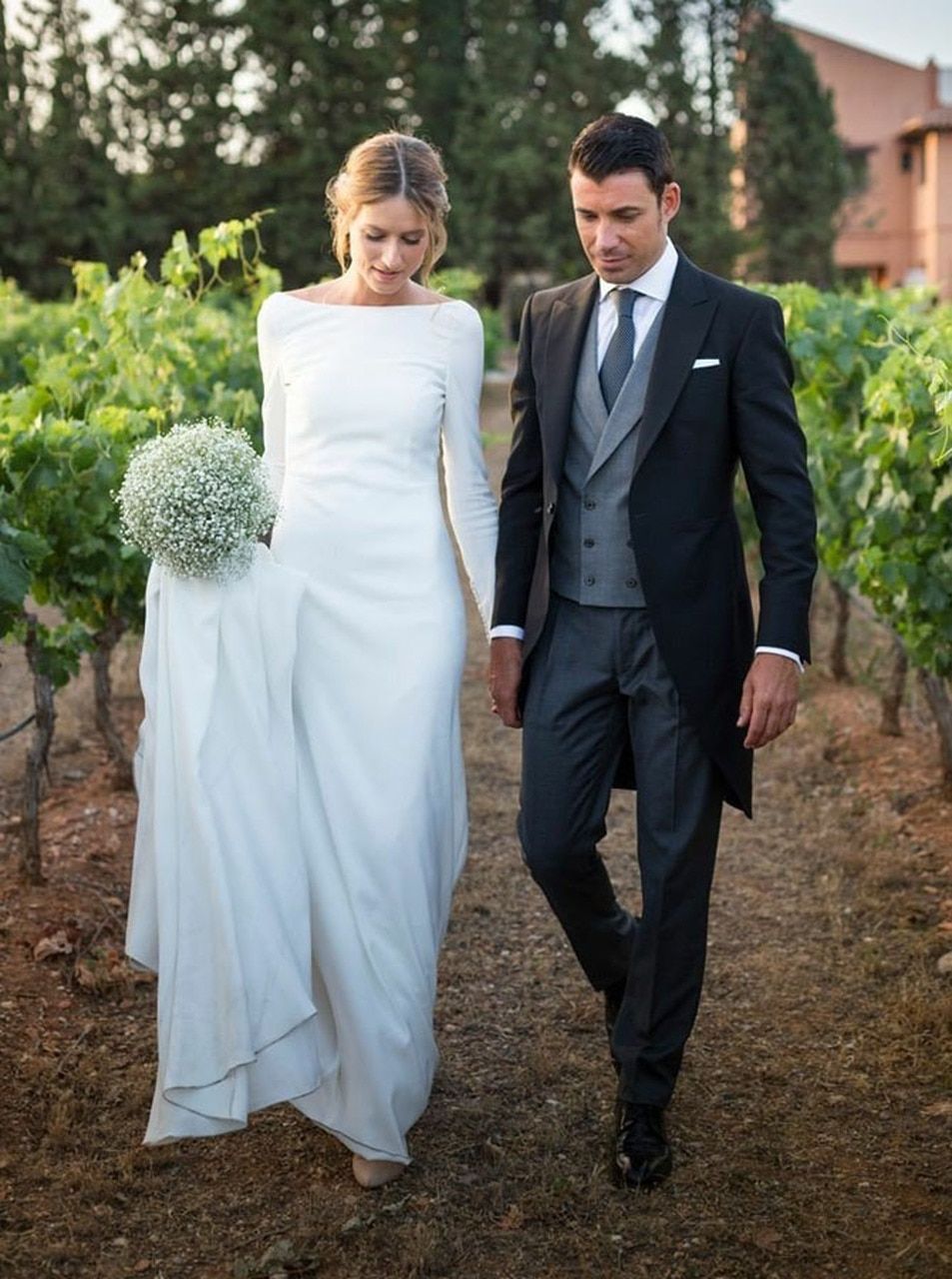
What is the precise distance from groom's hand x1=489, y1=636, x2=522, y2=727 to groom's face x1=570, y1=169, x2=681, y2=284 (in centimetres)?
81

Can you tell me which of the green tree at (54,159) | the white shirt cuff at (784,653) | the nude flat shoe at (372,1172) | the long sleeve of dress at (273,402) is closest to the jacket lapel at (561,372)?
the white shirt cuff at (784,653)

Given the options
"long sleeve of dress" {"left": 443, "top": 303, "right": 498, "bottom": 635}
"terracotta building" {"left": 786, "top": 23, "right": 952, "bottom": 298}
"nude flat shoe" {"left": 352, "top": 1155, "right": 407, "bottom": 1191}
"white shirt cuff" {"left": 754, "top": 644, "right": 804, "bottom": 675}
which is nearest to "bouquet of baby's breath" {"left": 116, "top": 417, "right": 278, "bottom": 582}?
"long sleeve of dress" {"left": 443, "top": 303, "right": 498, "bottom": 635}

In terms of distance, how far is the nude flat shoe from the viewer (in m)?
3.50

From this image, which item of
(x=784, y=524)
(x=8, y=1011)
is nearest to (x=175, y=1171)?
(x=8, y=1011)

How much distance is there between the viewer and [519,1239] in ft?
10.9

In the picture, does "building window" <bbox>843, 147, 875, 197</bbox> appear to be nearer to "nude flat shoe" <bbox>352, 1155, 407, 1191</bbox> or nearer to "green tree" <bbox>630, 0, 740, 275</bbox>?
"green tree" <bbox>630, 0, 740, 275</bbox>

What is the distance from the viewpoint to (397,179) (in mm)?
3635

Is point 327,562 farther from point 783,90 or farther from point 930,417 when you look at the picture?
point 783,90

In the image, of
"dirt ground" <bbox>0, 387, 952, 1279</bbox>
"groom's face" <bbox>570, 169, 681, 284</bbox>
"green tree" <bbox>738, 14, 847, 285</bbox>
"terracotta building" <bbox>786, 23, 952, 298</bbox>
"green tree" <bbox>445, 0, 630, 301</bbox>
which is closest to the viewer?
"dirt ground" <bbox>0, 387, 952, 1279</bbox>

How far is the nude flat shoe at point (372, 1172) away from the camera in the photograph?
3.50 meters

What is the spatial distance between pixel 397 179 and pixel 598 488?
32.0 inches

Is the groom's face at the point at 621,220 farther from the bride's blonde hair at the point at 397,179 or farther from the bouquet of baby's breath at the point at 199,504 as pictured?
the bouquet of baby's breath at the point at 199,504

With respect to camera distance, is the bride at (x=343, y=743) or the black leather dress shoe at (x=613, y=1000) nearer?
the bride at (x=343, y=743)

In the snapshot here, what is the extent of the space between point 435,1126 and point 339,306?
1.88 metres
